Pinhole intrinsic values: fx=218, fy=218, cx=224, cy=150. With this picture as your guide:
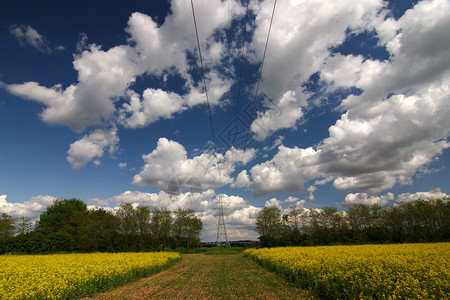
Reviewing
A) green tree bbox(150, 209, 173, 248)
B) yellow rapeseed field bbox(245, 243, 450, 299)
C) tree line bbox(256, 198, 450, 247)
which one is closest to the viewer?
yellow rapeseed field bbox(245, 243, 450, 299)

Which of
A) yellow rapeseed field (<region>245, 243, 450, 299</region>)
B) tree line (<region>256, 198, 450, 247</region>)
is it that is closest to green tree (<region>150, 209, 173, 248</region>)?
tree line (<region>256, 198, 450, 247</region>)

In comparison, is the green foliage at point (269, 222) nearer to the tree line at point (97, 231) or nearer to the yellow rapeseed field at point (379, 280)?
the tree line at point (97, 231)

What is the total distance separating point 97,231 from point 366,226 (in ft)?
236

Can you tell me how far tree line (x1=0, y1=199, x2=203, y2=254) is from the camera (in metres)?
50.3

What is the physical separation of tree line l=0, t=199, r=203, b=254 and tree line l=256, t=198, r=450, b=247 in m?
27.4

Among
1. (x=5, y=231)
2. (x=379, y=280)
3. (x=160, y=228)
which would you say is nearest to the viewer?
(x=379, y=280)

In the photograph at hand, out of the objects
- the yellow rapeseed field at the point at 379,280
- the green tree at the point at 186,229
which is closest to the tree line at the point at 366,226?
the green tree at the point at 186,229

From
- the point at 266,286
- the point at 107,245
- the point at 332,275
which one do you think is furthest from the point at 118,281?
the point at 107,245

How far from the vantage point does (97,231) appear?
53.3 meters

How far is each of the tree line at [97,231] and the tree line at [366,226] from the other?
27430 millimetres

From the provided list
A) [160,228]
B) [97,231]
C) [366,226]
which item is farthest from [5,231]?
[366,226]

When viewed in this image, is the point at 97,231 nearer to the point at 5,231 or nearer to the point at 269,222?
the point at 5,231

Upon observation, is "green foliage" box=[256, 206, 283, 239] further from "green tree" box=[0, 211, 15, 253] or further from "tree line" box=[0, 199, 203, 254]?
"green tree" box=[0, 211, 15, 253]

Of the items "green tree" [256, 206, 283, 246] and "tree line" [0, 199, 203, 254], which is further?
"green tree" [256, 206, 283, 246]
